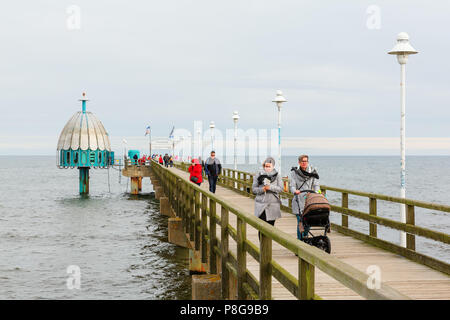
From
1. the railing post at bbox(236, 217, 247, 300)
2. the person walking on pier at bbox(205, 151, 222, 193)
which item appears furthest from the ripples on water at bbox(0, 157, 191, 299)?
the railing post at bbox(236, 217, 247, 300)

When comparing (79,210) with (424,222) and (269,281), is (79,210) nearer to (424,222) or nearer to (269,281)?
(424,222)

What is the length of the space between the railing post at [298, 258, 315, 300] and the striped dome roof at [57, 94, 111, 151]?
58.5 meters

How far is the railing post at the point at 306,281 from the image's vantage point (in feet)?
12.6

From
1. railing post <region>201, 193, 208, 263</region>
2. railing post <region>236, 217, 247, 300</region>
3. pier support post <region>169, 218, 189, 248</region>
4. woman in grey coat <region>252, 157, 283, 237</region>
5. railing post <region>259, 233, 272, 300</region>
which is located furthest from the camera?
pier support post <region>169, 218, 189, 248</region>

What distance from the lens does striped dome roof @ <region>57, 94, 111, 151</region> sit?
198 feet

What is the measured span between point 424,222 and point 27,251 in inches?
1204

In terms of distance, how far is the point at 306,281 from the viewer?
3.90 meters

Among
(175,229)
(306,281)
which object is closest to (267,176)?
(306,281)

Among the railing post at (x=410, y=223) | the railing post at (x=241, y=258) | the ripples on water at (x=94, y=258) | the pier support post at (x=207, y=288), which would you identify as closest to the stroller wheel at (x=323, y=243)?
the railing post at (x=410, y=223)

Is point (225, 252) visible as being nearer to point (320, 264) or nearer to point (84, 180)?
point (320, 264)

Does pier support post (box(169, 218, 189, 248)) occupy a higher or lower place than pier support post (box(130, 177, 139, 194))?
higher

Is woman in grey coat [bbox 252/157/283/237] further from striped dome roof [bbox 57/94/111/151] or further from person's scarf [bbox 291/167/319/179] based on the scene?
striped dome roof [bbox 57/94/111/151]

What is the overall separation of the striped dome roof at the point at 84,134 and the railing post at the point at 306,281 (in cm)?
5847

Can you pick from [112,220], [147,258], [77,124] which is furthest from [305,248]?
[77,124]
